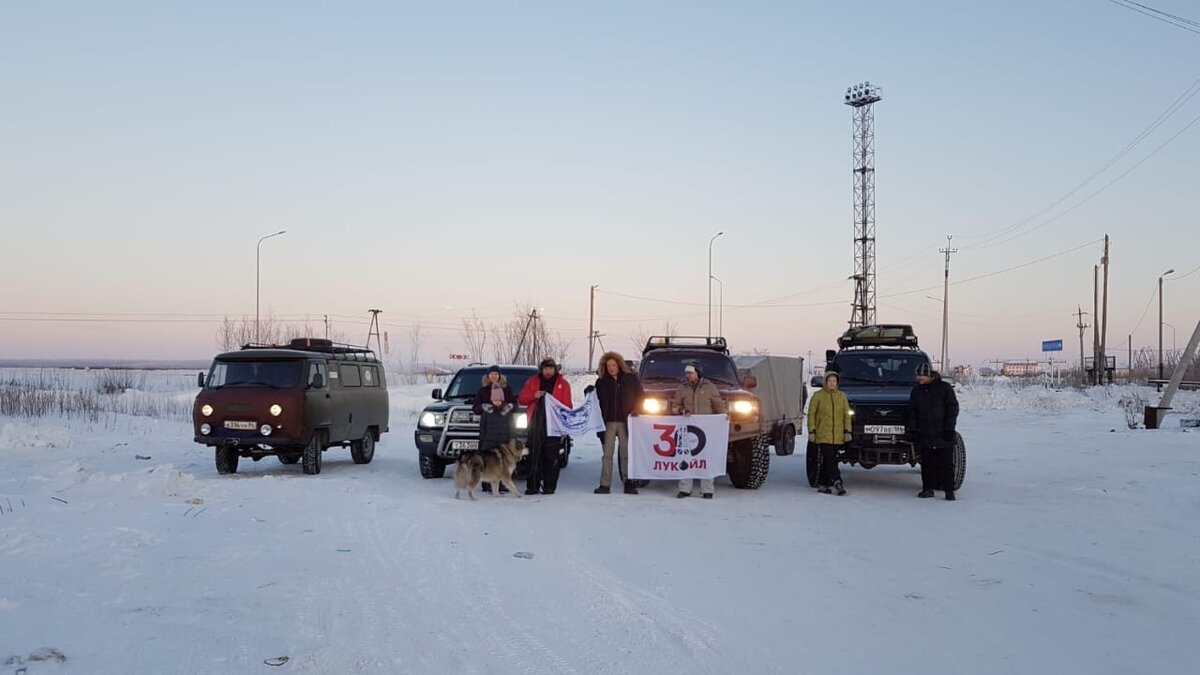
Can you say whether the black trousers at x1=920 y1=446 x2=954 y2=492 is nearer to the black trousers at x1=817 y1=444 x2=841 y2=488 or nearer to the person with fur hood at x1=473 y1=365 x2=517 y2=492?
the black trousers at x1=817 y1=444 x2=841 y2=488

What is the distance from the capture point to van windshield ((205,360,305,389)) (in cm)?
1577

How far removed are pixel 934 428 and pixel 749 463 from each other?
2.87m

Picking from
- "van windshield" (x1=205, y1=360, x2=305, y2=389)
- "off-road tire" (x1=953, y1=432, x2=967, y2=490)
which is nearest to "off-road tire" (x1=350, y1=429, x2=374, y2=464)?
"van windshield" (x1=205, y1=360, x2=305, y2=389)

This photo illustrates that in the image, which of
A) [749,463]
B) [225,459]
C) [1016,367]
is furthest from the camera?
[1016,367]

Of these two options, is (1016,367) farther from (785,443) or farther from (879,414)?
(879,414)

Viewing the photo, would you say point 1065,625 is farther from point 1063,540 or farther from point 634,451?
point 634,451

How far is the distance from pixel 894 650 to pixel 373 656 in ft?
11.1

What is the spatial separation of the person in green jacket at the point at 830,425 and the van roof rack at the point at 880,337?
351cm

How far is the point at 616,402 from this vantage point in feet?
46.1

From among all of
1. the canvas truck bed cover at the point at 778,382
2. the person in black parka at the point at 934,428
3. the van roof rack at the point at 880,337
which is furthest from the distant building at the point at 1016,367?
the person in black parka at the point at 934,428

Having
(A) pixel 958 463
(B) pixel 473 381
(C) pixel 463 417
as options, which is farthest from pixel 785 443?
(C) pixel 463 417

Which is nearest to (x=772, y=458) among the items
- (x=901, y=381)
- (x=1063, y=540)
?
(x=901, y=381)

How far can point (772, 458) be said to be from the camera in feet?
70.2

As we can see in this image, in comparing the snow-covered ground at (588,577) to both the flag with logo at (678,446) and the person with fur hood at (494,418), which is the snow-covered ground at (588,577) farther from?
the person with fur hood at (494,418)
